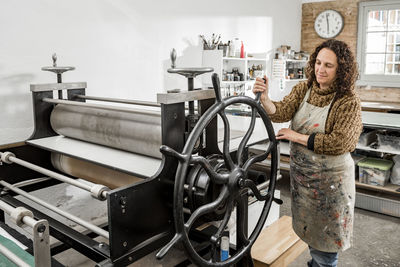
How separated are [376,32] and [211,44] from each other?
315cm

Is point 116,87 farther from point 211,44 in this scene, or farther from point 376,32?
point 376,32

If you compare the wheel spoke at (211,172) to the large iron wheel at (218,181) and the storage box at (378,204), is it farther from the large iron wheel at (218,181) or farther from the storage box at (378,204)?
the storage box at (378,204)

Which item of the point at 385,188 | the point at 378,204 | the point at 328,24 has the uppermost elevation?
the point at 328,24

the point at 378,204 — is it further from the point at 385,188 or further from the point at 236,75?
the point at 236,75

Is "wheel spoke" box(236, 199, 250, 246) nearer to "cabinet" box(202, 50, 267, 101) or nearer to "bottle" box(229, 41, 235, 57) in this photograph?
"cabinet" box(202, 50, 267, 101)

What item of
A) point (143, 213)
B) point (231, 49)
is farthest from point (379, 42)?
point (143, 213)

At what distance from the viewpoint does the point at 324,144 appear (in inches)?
74.9

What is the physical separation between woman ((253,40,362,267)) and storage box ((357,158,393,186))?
5.67 feet

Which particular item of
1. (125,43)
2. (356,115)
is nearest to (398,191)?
(356,115)

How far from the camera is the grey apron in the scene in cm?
199

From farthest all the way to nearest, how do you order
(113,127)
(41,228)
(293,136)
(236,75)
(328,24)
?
(328,24), (236,75), (293,136), (113,127), (41,228)

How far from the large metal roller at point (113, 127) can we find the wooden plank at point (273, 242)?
0.94 meters

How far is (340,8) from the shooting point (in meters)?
6.38

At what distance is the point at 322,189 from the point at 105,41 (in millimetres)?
2272
